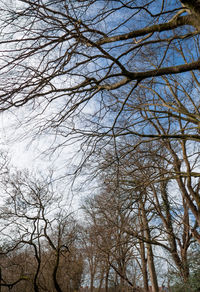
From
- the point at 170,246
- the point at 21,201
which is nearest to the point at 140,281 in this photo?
the point at 170,246

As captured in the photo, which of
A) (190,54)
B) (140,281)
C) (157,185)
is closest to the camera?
(190,54)

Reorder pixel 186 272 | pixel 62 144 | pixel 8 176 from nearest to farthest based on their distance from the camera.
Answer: pixel 62 144, pixel 186 272, pixel 8 176

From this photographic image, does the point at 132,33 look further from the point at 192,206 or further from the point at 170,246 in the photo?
the point at 170,246

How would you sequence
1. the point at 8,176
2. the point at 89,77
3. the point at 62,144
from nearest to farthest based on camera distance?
the point at 89,77, the point at 62,144, the point at 8,176

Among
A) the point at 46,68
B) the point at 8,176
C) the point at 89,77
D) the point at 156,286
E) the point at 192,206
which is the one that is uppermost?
the point at 8,176

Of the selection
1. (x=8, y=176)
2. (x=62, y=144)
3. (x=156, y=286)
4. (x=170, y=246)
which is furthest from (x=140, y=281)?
(x=62, y=144)

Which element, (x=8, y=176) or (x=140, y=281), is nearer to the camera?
(x=8, y=176)

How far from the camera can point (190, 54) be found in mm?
6668

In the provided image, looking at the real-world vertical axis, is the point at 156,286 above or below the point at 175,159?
below

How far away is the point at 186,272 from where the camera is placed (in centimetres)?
763

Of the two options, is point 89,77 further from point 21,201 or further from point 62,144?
point 21,201

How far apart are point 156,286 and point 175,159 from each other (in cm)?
616

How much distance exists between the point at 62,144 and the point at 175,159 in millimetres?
4919

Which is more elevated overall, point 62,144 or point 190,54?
point 190,54
